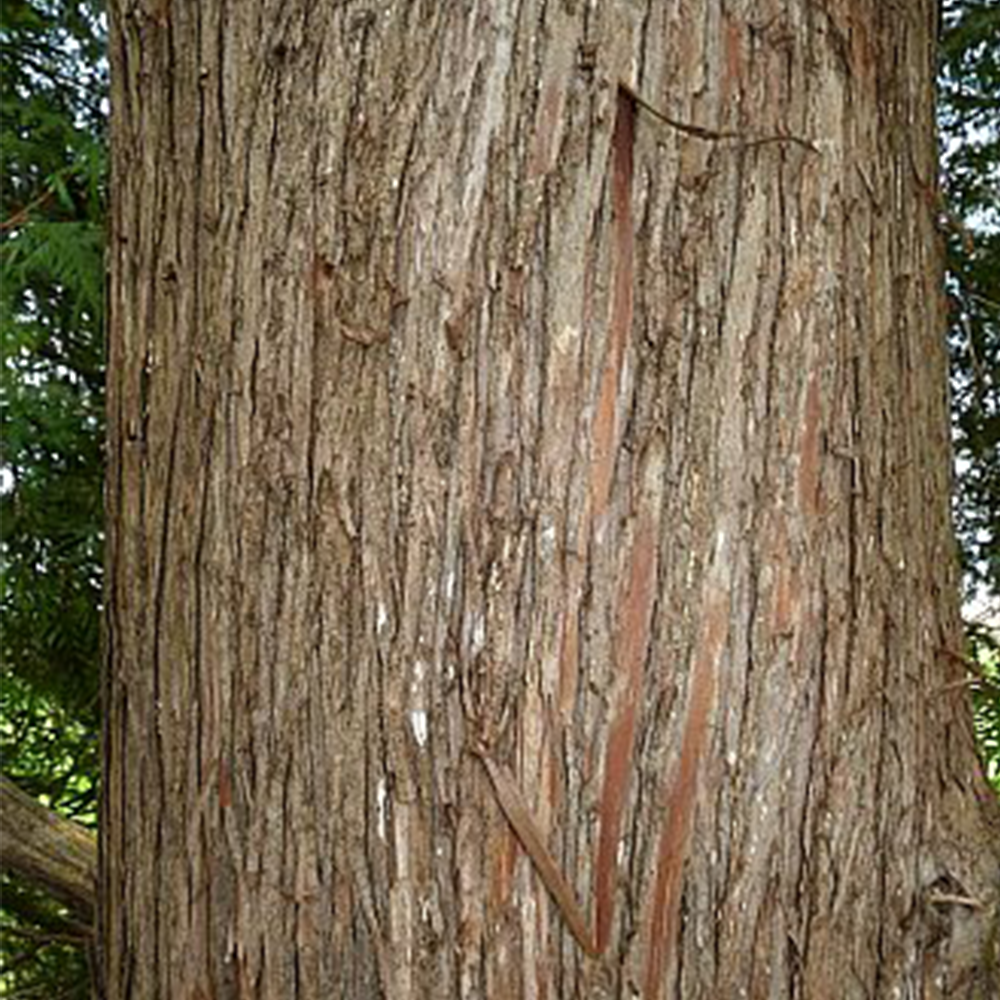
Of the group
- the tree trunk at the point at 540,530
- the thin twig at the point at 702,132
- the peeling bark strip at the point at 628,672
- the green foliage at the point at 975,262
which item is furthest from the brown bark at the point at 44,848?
the green foliage at the point at 975,262

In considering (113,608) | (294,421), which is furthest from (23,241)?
(294,421)

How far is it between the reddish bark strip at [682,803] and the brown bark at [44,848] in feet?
3.60

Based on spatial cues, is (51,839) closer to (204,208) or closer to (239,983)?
(239,983)

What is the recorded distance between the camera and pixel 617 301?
4.47ft

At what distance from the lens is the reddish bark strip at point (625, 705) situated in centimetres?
134

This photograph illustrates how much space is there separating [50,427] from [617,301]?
1.75 m

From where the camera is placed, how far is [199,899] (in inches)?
56.5

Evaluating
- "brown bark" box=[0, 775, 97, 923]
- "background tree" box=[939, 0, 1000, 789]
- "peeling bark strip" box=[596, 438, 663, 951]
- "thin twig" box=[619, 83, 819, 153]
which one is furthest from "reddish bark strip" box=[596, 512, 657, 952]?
"background tree" box=[939, 0, 1000, 789]

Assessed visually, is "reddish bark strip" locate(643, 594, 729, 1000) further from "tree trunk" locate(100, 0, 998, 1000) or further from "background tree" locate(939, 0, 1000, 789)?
"background tree" locate(939, 0, 1000, 789)

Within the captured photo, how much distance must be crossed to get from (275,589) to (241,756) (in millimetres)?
159

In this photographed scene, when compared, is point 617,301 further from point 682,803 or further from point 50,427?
point 50,427

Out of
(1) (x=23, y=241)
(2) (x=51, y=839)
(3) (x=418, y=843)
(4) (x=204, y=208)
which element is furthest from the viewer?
(1) (x=23, y=241)

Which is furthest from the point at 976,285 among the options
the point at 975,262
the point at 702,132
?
the point at 702,132

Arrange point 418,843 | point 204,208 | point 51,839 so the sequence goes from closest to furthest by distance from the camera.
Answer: point 418,843 < point 204,208 < point 51,839
